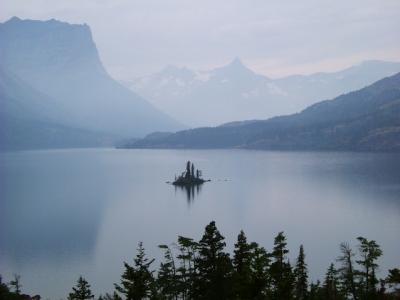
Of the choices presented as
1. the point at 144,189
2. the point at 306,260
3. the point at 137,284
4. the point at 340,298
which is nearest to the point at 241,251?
the point at 340,298

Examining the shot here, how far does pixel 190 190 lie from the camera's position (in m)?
183

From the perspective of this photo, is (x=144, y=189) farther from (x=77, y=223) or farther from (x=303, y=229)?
(x=303, y=229)

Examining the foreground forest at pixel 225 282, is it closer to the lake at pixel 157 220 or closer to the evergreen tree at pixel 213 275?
the evergreen tree at pixel 213 275

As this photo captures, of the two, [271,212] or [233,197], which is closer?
[271,212]

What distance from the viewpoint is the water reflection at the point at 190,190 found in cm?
16439

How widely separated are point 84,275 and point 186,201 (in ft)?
263

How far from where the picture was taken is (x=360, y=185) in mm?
174000

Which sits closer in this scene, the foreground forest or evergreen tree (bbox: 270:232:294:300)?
the foreground forest

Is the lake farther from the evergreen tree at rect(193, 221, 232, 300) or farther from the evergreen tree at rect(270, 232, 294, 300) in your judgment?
the evergreen tree at rect(193, 221, 232, 300)

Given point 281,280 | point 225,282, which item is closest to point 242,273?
point 281,280

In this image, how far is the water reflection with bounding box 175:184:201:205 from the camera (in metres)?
164

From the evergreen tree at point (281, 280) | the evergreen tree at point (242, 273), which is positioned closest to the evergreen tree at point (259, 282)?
the evergreen tree at point (242, 273)

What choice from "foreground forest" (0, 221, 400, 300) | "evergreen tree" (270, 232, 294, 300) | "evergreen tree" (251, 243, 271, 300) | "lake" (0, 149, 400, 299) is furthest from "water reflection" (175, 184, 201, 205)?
"evergreen tree" (251, 243, 271, 300)

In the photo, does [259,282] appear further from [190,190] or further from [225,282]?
[190,190]
